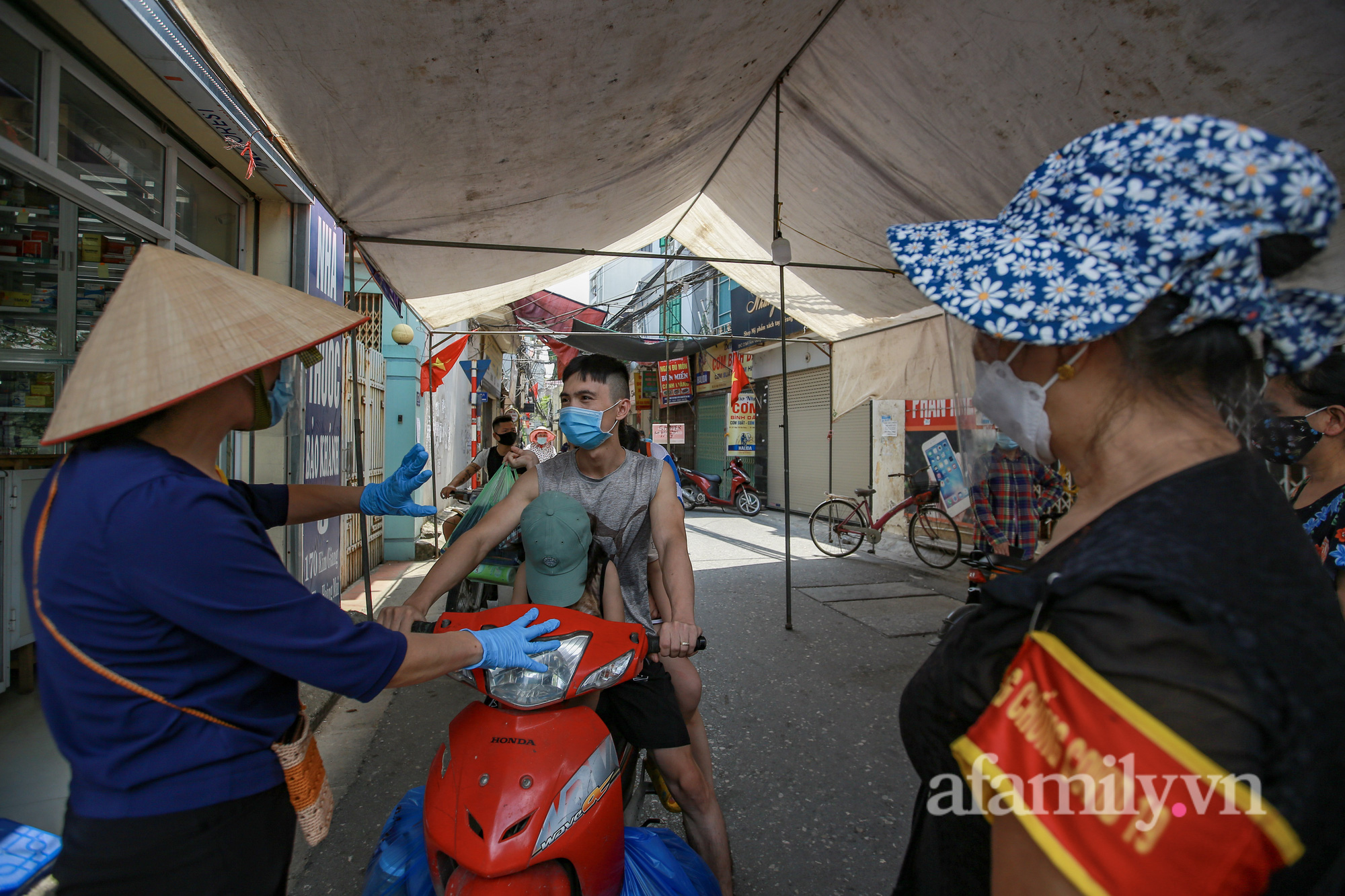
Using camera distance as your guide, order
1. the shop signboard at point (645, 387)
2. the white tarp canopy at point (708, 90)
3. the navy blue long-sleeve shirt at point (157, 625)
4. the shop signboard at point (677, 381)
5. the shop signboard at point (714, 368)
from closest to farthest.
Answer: the navy blue long-sleeve shirt at point (157, 625)
the white tarp canopy at point (708, 90)
the shop signboard at point (714, 368)
the shop signboard at point (677, 381)
the shop signboard at point (645, 387)

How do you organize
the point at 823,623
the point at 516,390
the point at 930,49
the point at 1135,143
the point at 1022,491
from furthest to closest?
1. the point at 516,390
2. the point at 823,623
3. the point at 1022,491
4. the point at 930,49
5. the point at 1135,143

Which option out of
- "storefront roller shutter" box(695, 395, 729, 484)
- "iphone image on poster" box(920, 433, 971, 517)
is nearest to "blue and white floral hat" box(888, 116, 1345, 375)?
"iphone image on poster" box(920, 433, 971, 517)

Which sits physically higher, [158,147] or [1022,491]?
[158,147]

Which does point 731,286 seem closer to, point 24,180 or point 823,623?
point 823,623

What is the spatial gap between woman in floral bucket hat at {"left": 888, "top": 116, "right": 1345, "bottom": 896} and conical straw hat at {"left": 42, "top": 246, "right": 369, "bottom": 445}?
112cm

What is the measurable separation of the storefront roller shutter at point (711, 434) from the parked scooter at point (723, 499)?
1.92 m

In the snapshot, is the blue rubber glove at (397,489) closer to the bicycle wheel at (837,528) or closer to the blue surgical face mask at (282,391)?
the blue surgical face mask at (282,391)

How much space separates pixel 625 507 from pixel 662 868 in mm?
1091

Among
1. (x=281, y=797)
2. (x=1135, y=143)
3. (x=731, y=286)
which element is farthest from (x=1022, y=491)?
(x=731, y=286)

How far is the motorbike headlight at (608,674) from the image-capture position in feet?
4.72

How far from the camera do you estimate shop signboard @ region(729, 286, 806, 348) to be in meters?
12.2

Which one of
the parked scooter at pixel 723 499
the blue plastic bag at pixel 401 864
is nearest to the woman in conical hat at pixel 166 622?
the blue plastic bag at pixel 401 864

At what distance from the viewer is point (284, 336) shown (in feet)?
3.65

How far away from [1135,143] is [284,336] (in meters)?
1.32
